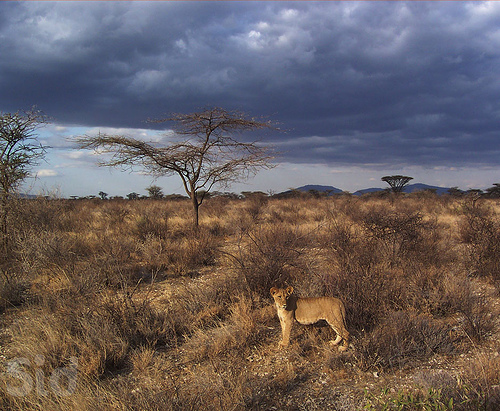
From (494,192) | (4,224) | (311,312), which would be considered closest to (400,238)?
(311,312)

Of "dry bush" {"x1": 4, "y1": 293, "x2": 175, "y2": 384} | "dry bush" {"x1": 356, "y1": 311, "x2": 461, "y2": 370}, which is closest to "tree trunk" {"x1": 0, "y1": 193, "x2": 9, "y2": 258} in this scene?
"dry bush" {"x1": 4, "y1": 293, "x2": 175, "y2": 384}

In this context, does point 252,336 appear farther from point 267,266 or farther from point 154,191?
point 154,191

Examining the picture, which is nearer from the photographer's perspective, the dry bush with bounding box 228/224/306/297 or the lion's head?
the lion's head

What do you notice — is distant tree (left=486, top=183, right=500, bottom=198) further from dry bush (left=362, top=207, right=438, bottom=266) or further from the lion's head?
the lion's head

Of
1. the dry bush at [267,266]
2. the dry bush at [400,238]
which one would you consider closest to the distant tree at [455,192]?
the dry bush at [400,238]

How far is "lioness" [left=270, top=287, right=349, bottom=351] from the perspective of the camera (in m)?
3.87

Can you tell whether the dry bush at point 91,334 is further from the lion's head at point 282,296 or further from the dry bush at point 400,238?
the dry bush at point 400,238

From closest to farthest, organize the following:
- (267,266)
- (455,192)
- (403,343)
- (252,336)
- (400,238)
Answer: (403,343), (252,336), (267,266), (400,238), (455,192)

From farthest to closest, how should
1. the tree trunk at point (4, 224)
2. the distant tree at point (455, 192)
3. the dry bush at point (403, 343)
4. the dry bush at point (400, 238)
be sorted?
the distant tree at point (455, 192), the tree trunk at point (4, 224), the dry bush at point (400, 238), the dry bush at point (403, 343)

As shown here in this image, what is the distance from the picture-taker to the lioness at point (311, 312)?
387 cm

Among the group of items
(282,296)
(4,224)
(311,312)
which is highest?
(4,224)

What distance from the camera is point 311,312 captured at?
3.94m

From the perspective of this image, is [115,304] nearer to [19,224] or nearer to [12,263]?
[12,263]

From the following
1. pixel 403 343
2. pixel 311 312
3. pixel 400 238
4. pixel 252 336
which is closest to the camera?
pixel 403 343
